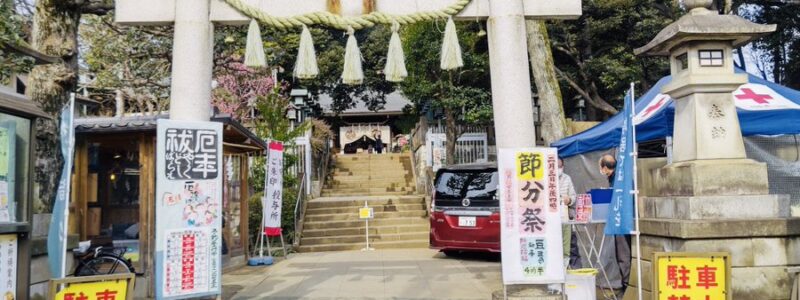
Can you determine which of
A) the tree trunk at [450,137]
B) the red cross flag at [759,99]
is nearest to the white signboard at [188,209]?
the red cross flag at [759,99]

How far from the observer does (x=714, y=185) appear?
5992 mm

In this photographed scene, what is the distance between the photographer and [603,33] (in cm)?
2242

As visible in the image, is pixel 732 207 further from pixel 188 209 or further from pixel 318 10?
pixel 188 209

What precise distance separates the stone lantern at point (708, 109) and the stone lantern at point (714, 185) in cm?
1

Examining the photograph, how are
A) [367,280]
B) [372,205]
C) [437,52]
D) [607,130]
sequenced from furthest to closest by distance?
[437,52] → [372,205] → [607,130] → [367,280]

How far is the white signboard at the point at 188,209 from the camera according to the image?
6.02 metres

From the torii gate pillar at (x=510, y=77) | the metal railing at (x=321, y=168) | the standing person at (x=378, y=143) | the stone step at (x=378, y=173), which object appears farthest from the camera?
the standing person at (x=378, y=143)

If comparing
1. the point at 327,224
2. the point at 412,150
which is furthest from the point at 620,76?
the point at 327,224

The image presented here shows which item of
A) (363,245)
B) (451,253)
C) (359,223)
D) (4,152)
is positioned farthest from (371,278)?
(359,223)

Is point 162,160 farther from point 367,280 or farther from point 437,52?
point 437,52

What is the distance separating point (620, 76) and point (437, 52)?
6510mm

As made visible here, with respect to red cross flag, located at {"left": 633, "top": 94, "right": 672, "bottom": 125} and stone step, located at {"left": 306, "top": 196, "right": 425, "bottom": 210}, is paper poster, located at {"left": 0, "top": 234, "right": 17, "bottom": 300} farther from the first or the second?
stone step, located at {"left": 306, "top": 196, "right": 425, "bottom": 210}

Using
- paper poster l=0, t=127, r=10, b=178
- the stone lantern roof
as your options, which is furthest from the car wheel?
paper poster l=0, t=127, r=10, b=178

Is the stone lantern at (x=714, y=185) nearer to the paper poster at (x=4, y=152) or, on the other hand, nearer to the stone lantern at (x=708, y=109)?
the stone lantern at (x=708, y=109)
